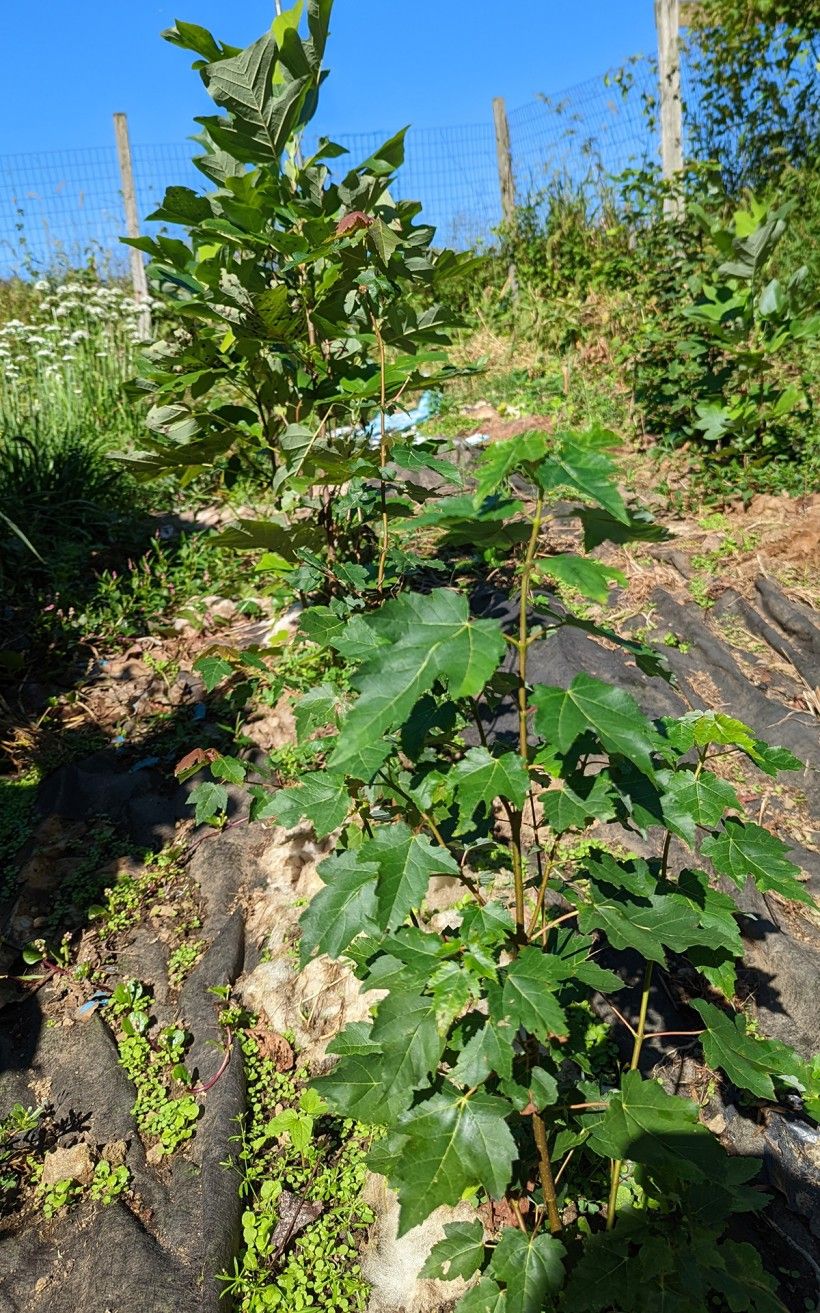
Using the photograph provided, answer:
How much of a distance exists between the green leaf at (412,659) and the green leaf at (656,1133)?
2.45ft

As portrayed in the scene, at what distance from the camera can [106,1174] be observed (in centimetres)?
197

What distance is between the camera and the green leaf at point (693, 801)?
1350 millimetres

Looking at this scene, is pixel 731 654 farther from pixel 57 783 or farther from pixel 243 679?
pixel 57 783

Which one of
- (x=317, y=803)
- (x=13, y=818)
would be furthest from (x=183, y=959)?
(x=317, y=803)

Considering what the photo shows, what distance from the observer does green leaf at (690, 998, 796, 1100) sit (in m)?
1.37

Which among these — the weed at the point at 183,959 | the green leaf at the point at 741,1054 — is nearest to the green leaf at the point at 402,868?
the green leaf at the point at 741,1054

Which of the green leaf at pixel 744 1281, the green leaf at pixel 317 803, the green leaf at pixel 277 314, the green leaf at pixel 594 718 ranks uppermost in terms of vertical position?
the green leaf at pixel 277 314

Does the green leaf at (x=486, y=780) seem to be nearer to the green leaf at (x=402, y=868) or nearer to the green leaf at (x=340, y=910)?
the green leaf at (x=402, y=868)

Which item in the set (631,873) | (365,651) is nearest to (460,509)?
(365,651)

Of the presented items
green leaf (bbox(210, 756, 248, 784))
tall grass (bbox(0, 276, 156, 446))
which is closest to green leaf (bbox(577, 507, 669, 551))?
green leaf (bbox(210, 756, 248, 784))

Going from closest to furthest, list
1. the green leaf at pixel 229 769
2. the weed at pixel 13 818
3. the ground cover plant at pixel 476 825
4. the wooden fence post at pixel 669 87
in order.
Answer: the ground cover plant at pixel 476 825 → the green leaf at pixel 229 769 → the weed at pixel 13 818 → the wooden fence post at pixel 669 87

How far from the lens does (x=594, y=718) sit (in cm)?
105

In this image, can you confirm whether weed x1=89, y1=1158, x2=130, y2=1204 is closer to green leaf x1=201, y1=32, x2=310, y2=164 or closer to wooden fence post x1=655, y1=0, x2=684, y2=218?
green leaf x1=201, y1=32, x2=310, y2=164

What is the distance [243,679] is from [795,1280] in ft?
8.97
